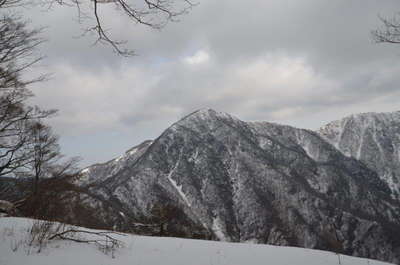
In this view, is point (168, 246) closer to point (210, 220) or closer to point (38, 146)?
point (38, 146)

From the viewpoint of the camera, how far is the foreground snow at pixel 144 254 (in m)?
5.80

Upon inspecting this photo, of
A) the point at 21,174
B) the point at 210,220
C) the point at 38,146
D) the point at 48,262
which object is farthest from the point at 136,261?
the point at 210,220

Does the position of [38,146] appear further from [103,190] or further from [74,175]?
[103,190]

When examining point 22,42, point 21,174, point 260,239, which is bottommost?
point 260,239

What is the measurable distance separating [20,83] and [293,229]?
199256 mm

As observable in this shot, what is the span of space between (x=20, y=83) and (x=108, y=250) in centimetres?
557

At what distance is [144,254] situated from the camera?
7.05m

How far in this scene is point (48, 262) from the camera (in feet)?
18.2

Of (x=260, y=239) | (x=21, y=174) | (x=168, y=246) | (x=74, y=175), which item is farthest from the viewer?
(x=260, y=239)

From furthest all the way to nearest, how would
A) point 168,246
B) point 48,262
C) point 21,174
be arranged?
point 21,174, point 168,246, point 48,262

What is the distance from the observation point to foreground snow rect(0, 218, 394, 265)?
5.80m

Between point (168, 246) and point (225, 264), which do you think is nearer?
point (225, 264)

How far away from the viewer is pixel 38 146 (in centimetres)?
2048

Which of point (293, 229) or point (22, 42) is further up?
point (22, 42)
